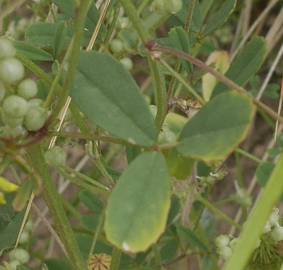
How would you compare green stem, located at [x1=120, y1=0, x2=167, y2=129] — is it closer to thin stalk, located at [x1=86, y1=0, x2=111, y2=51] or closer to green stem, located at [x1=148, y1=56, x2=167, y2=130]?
green stem, located at [x1=148, y1=56, x2=167, y2=130]

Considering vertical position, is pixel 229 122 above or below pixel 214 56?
above

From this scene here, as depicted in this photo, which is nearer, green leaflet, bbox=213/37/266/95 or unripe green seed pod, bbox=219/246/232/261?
green leaflet, bbox=213/37/266/95

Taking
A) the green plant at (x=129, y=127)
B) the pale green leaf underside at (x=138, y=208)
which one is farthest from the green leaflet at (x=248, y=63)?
the pale green leaf underside at (x=138, y=208)

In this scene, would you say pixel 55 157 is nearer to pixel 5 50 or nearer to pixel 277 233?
pixel 5 50

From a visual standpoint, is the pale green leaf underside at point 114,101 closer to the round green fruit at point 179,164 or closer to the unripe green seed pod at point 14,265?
the round green fruit at point 179,164

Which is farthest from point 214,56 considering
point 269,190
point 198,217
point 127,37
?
point 269,190

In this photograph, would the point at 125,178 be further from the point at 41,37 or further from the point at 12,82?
the point at 41,37

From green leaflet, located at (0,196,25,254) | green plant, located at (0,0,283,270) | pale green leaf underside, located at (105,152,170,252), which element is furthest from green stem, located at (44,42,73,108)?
green leaflet, located at (0,196,25,254)
